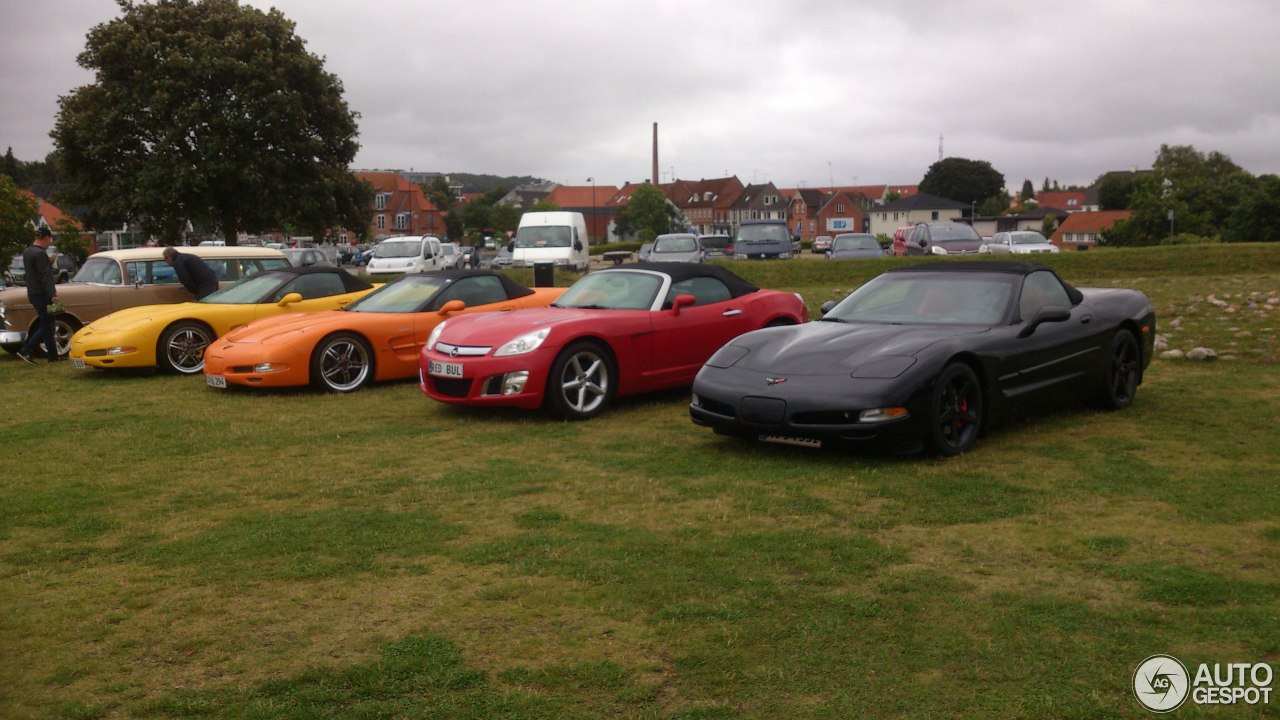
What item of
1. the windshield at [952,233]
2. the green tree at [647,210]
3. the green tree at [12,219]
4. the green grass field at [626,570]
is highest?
the green tree at [647,210]

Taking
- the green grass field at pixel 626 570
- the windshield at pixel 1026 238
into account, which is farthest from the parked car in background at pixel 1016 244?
the green grass field at pixel 626 570

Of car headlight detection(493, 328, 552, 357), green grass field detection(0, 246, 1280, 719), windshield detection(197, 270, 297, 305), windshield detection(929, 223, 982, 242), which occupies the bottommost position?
green grass field detection(0, 246, 1280, 719)

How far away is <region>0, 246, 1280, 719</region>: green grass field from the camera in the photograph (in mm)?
3578

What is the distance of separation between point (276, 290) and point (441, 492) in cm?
772

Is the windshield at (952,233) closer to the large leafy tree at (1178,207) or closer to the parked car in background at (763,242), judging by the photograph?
the parked car in background at (763,242)

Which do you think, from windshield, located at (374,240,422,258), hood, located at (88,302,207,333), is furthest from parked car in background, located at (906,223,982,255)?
hood, located at (88,302,207,333)

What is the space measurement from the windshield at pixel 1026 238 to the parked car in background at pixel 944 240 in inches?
82.6

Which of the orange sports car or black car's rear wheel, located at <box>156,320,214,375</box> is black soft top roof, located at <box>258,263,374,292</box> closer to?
black car's rear wheel, located at <box>156,320,214,375</box>

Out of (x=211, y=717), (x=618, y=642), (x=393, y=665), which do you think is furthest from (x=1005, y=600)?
(x=211, y=717)

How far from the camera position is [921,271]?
27.7ft

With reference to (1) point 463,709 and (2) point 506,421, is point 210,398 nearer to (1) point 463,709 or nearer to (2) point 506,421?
(2) point 506,421

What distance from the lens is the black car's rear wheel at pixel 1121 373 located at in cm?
848

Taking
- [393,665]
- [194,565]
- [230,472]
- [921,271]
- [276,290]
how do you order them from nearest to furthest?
[393,665], [194,565], [230,472], [921,271], [276,290]

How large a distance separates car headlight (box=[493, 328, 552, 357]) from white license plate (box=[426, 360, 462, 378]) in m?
0.37
